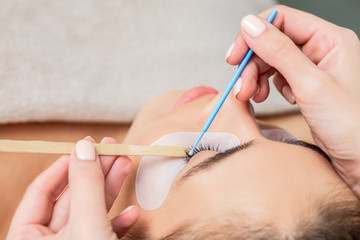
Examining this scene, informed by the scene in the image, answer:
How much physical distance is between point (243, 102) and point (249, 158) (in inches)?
6.8

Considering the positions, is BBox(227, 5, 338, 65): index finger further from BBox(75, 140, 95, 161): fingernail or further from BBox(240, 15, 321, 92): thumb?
BBox(75, 140, 95, 161): fingernail

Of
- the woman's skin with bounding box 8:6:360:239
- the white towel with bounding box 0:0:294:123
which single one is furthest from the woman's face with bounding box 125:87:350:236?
the white towel with bounding box 0:0:294:123

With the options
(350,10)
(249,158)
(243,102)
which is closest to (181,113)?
(243,102)

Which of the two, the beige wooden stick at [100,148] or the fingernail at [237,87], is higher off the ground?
the fingernail at [237,87]

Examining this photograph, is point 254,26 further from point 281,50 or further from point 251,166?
point 251,166

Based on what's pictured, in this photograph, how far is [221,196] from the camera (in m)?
0.49

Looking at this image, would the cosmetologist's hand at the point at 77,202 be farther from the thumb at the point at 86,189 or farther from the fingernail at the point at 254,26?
the fingernail at the point at 254,26

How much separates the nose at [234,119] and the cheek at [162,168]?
15 millimetres

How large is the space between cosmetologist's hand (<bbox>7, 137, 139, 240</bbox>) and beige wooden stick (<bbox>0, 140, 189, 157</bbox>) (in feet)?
0.06

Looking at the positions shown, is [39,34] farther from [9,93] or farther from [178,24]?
[178,24]

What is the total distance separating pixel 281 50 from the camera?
0.58 metres

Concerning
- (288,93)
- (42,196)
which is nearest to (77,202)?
(42,196)

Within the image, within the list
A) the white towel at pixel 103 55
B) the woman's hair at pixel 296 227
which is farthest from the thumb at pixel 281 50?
the white towel at pixel 103 55

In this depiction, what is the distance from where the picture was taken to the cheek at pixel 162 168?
57 centimetres
